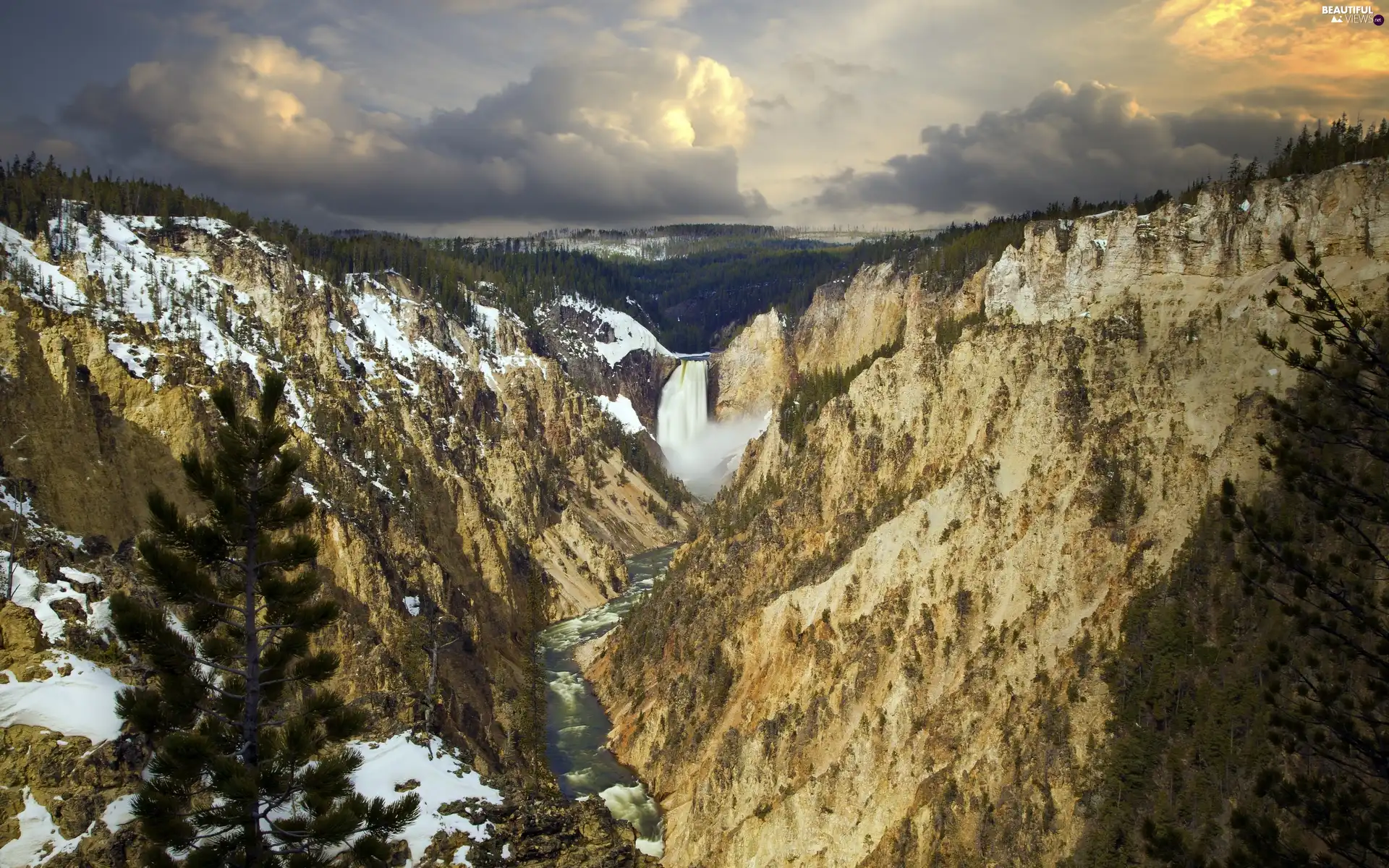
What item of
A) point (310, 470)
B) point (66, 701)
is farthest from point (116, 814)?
point (310, 470)

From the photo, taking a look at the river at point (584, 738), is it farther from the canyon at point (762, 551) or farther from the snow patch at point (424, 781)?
the snow patch at point (424, 781)

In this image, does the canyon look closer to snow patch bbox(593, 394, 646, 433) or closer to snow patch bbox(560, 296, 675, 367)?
snow patch bbox(593, 394, 646, 433)

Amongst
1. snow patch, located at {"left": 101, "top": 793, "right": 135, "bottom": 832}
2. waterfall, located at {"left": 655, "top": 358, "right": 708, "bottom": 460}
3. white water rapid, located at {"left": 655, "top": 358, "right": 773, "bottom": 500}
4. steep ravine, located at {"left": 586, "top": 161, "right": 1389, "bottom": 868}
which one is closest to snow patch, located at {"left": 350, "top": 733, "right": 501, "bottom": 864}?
snow patch, located at {"left": 101, "top": 793, "right": 135, "bottom": 832}

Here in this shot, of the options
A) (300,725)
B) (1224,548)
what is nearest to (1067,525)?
(1224,548)

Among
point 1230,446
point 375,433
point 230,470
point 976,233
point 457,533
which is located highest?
point 976,233

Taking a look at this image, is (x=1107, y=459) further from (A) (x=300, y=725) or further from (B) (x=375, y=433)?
(B) (x=375, y=433)
